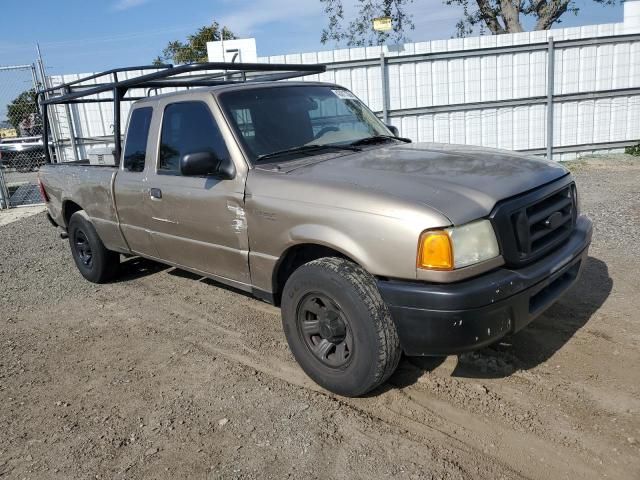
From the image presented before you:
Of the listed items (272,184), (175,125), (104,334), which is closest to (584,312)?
(272,184)

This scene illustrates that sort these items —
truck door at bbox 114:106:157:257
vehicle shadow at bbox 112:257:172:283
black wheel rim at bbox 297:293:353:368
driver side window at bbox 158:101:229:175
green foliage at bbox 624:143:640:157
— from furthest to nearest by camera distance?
green foliage at bbox 624:143:640:157 < vehicle shadow at bbox 112:257:172:283 < truck door at bbox 114:106:157:257 < driver side window at bbox 158:101:229:175 < black wheel rim at bbox 297:293:353:368

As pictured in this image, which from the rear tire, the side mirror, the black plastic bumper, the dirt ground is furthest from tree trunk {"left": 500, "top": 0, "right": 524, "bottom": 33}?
the black plastic bumper

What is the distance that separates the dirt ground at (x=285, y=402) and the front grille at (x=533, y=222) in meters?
0.87

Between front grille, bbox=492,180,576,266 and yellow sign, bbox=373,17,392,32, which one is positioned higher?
yellow sign, bbox=373,17,392,32

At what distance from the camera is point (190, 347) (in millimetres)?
4180

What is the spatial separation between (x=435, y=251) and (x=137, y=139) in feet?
10.2

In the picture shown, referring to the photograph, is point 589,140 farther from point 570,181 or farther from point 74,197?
point 74,197

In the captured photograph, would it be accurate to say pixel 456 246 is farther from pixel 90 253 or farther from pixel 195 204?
pixel 90 253

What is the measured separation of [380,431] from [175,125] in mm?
2802

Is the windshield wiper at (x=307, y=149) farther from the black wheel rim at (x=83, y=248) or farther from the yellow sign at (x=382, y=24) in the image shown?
the yellow sign at (x=382, y=24)

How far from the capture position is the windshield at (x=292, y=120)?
3752mm

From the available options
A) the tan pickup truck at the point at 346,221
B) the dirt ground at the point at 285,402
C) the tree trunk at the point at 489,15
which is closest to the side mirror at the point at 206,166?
the tan pickup truck at the point at 346,221

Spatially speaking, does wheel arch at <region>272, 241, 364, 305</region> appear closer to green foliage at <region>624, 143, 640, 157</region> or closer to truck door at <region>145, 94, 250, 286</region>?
truck door at <region>145, 94, 250, 286</region>

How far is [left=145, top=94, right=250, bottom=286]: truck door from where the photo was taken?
371cm
